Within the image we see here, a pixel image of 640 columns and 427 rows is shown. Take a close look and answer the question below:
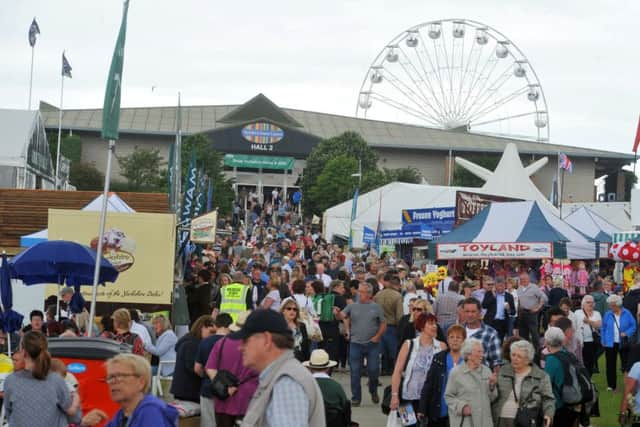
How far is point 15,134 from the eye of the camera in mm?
31469

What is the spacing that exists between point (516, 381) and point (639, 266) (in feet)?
60.3

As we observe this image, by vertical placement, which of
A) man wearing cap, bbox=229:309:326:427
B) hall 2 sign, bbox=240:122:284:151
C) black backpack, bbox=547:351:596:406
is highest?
hall 2 sign, bbox=240:122:284:151

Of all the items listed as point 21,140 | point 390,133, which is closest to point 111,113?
point 21,140

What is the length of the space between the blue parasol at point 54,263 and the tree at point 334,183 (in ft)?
202

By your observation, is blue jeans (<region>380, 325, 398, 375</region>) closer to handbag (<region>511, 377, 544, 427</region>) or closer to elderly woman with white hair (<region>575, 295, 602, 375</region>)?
elderly woman with white hair (<region>575, 295, 602, 375</region>)

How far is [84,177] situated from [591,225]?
196ft

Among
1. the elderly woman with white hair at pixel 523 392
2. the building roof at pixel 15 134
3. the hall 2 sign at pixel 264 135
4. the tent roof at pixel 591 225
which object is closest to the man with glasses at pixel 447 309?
the elderly woman with white hair at pixel 523 392

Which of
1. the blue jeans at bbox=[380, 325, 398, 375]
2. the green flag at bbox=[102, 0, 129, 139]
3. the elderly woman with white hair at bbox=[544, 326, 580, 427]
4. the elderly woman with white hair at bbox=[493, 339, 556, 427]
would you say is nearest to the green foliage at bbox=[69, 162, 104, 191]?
the blue jeans at bbox=[380, 325, 398, 375]

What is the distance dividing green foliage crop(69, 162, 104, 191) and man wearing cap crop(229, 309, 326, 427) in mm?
85534

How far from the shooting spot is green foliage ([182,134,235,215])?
66.3 metres

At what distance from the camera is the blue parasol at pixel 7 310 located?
42.9 ft

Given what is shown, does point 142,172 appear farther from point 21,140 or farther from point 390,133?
point 21,140

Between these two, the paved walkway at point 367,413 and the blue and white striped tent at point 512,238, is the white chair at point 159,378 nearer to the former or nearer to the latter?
the paved walkway at point 367,413

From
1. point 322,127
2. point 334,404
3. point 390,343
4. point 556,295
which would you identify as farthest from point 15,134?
point 322,127
